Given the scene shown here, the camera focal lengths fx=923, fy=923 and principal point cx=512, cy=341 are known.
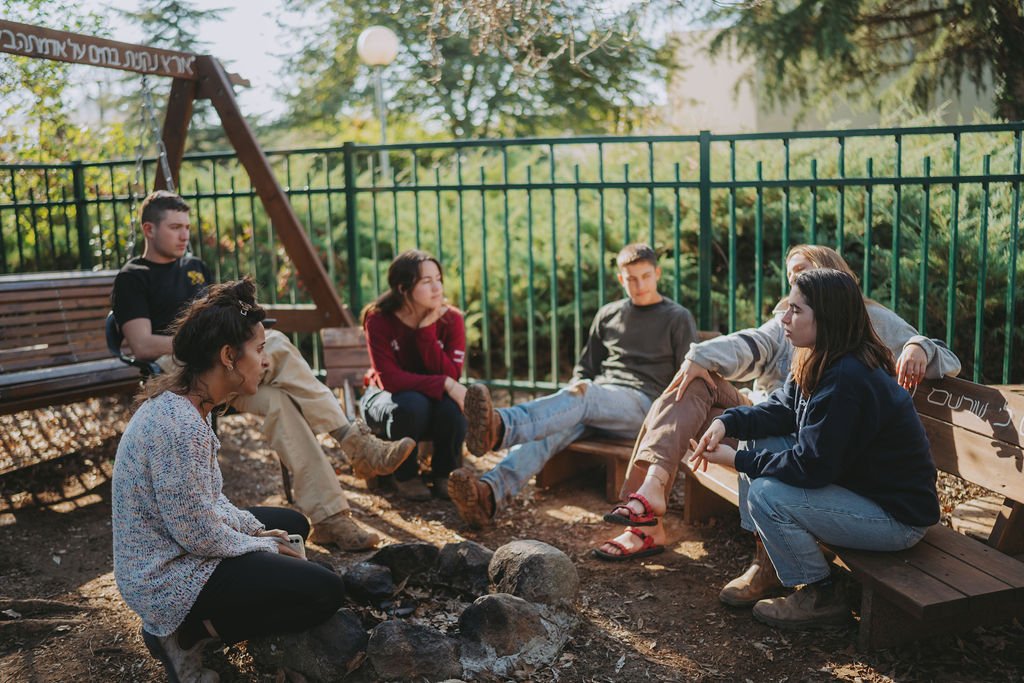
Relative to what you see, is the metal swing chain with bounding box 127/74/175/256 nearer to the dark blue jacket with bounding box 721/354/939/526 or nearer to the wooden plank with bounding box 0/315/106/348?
the wooden plank with bounding box 0/315/106/348

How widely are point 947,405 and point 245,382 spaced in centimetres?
265

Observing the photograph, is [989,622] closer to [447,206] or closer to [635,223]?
[635,223]

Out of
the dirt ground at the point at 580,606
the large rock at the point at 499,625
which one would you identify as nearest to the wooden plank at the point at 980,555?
the dirt ground at the point at 580,606

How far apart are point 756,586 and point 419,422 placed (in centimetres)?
197

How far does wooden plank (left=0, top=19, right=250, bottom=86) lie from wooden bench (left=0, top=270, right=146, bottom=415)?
1316mm

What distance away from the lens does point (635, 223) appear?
7.21 meters

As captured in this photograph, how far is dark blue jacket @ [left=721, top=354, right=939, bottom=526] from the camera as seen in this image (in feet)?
10.1

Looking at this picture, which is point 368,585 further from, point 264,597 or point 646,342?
point 646,342

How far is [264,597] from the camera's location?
288 centimetres

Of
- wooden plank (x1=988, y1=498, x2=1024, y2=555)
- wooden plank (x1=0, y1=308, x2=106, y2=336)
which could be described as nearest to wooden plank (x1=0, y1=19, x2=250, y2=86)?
wooden plank (x1=0, y1=308, x2=106, y2=336)

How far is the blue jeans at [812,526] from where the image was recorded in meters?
3.13

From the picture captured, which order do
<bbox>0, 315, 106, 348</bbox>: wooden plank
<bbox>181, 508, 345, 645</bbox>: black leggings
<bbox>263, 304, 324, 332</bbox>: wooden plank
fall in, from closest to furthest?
<bbox>181, 508, 345, 645</bbox>: black leggings < <bbox>0, 315, 106, 348</bbox>: wooden plank < <bbox>263, 304, 324, 332</bbox>: wooden plank

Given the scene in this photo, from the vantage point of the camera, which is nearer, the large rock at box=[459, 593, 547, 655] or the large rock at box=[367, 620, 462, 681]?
the large rock at box=[367, 620, 462, 681]

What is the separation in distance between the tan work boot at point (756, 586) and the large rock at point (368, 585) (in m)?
1.33
